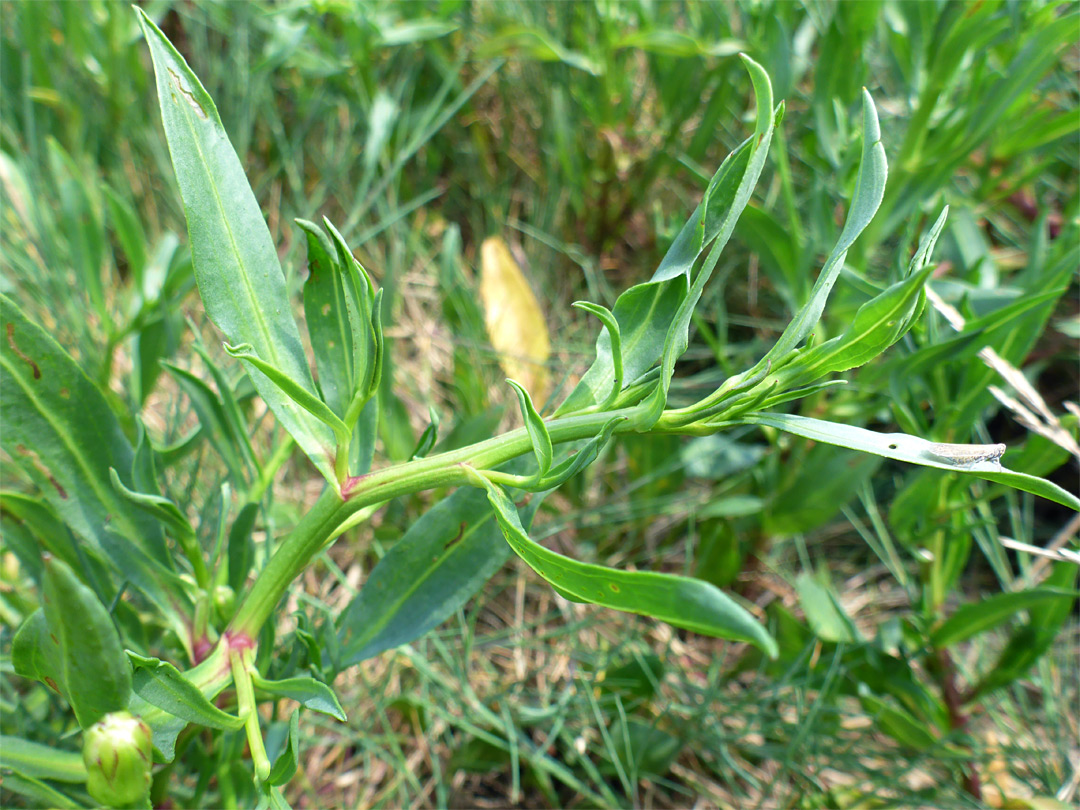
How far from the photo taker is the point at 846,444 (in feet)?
2.30

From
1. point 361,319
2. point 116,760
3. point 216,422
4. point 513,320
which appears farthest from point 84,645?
point 513,320

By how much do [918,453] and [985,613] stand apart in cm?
70

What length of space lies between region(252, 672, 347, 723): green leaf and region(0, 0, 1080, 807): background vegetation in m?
0.13

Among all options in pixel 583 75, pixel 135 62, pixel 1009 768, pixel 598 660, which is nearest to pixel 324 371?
pixel 598 660

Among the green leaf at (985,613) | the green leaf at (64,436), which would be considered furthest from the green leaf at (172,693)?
the green leaf at (985,613)

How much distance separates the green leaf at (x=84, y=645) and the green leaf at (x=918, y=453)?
1.89 ft

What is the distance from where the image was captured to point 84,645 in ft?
2.10

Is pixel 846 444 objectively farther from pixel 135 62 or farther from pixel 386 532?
pixel 135 62

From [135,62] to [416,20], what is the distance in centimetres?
68

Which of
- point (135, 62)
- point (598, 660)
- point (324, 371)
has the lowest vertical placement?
point (598, 660)

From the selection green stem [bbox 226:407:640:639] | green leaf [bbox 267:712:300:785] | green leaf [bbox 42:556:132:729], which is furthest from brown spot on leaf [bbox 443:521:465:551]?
green leaf [bbox 42:556:132:729]

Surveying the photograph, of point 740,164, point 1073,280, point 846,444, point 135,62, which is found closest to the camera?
point 846,444

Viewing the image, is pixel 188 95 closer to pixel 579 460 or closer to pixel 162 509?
pixel 162 509

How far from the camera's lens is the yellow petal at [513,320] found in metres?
1.76
